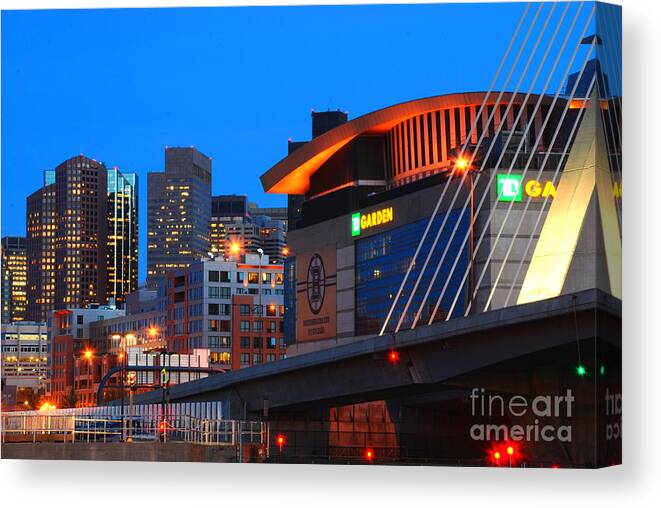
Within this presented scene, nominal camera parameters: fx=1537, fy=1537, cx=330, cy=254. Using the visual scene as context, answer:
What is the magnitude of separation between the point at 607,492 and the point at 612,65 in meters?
10.1

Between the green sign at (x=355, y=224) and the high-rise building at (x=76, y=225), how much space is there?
8.67 m

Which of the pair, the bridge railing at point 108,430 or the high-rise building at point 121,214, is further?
the high-rise building at point 121,214

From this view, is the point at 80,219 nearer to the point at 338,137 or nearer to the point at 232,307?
the point at 232,307

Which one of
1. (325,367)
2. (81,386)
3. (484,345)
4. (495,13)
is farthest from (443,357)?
(81,386)

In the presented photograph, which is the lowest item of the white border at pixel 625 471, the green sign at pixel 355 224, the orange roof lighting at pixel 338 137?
the white border at pixel 625 471

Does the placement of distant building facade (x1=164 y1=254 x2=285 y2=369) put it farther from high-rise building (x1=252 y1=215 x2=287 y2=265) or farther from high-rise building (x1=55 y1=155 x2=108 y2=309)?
high-rise building (x1=55 y1=155 x2=108 y2=309)

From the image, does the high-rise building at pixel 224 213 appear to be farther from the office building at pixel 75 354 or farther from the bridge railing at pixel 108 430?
the office building at pixel 75 354

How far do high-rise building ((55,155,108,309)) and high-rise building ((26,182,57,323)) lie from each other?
413 mm

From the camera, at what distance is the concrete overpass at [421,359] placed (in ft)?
125

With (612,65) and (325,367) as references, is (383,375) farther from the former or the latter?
(612,65)

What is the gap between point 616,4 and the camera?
36250mm

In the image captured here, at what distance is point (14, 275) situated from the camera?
73.2 meters

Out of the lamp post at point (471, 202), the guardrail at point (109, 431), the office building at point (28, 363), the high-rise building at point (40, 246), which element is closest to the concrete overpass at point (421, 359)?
the guardrail at point (109, 431)

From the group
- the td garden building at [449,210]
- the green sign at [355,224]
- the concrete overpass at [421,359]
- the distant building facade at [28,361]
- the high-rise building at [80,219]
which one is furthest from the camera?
the distant building facade at [28,361]
